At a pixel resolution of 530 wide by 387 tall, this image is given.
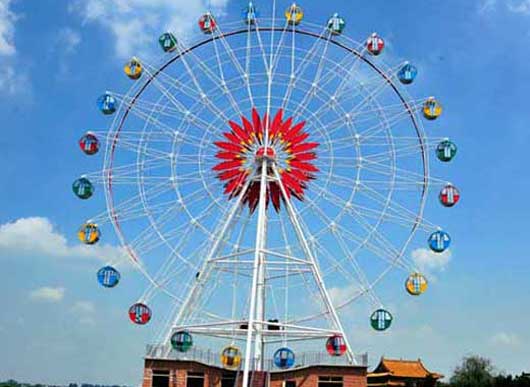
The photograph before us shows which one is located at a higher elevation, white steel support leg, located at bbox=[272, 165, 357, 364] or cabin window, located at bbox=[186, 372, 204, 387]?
white steel support leg, located at bbox=[272, 165, 357, 364]

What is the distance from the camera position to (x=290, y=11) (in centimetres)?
3484

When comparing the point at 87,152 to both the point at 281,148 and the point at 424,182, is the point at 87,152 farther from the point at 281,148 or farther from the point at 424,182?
the point at 424,182

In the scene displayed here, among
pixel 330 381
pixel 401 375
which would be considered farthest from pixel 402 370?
pixel 330 381

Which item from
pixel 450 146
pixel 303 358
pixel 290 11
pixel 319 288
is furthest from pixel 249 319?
pixel 290 11

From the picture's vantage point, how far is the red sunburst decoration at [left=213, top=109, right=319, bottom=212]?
32.7m

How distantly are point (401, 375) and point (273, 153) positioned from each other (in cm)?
3371

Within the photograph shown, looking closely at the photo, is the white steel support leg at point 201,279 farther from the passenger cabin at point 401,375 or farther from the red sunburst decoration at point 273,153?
the passenger cabin at point 401,375

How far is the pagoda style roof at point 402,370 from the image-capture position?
59344 mm

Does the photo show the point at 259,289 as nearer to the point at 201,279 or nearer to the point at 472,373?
the point at 201,279

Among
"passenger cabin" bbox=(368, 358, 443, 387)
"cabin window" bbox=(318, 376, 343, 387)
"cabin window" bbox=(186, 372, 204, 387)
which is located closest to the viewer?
"cabin window" bbox=(318, 376, 343, 387)

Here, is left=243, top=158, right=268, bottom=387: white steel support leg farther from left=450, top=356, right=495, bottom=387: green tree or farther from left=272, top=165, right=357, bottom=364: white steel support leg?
left=450, top=356, right=495, bottom=387: green tree

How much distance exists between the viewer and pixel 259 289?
31.6 meters

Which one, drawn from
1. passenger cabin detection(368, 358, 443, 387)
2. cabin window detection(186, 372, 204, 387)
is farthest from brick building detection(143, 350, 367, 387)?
passenger cabin detection(368, 358, 443, 387)

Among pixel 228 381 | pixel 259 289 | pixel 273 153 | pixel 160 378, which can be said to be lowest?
pixel 160 378
